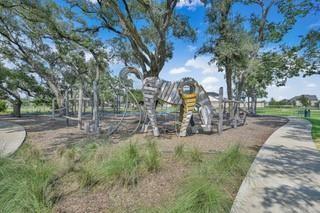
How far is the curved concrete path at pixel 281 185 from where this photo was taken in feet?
9.43

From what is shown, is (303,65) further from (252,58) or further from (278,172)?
(278,172)

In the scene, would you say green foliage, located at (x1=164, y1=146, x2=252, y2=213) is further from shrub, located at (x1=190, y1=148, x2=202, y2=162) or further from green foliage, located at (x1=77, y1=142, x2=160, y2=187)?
green foliage, located at (x1=77, y1=142, x2=160, y2=187)

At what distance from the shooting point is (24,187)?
2719 millimetres

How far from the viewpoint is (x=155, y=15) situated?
30.8 ft

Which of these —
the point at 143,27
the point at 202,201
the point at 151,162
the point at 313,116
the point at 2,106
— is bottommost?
the point at 313,116

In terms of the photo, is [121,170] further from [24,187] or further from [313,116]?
[313,116]

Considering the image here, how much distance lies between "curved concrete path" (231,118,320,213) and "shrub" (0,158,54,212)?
2.47m

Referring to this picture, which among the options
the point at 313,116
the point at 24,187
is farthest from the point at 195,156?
the point at 313,116

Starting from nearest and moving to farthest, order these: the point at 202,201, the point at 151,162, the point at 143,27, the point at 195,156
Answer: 1. the point at 202,201
2. the point at 151,162
3. the point at 195,156
4. the point at 143,27

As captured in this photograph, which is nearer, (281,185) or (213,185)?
(213,185)

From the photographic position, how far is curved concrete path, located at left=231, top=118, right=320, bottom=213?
2.88 meters

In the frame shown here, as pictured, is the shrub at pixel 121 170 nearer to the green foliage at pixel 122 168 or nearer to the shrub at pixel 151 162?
the green foliage at pixel 122 168

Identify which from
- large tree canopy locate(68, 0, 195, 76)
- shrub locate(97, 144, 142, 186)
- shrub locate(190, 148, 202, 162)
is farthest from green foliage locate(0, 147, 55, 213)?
large tree canopy locate(68, 0, 195, 76)

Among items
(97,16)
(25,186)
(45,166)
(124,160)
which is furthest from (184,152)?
(97,16)
